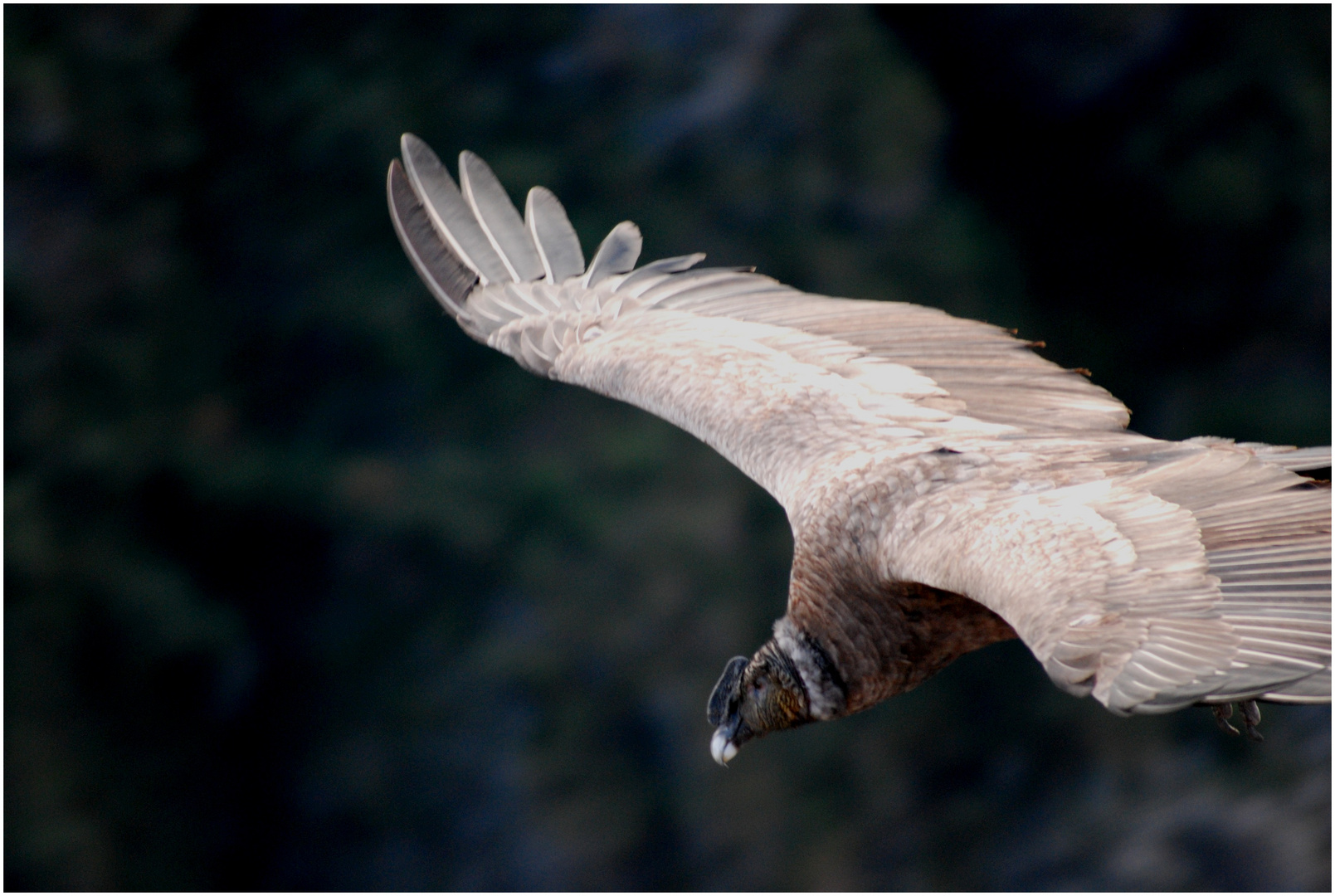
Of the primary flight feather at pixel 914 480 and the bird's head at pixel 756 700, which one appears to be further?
the bird's head at pixel 756 700

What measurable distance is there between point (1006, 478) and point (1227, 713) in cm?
67

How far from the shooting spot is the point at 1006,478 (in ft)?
9.80

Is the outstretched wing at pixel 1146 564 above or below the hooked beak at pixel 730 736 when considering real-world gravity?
above

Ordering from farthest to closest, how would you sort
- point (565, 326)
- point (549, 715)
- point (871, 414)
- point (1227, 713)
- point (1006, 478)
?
point (549, 715) → point (565, 326) → point (871, 414) → point (1006, 478) → point (1227, 713)

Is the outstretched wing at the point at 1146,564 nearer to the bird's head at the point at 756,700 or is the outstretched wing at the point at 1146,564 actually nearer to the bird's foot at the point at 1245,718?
→ the bird's foot at the point at 1245,718

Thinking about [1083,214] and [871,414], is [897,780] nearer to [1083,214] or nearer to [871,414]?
[1083,214]

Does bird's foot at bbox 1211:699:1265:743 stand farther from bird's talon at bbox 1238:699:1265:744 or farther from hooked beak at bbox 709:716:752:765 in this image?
hooked beak at bbox 709:716:752:765

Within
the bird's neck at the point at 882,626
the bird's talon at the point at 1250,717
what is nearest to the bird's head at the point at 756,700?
the bird's neck at the point at 882,626

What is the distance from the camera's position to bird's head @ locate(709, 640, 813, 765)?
3.30 m

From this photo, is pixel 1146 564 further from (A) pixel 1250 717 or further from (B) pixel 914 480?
(B) pixel 914 480

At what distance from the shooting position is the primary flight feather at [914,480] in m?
2.26

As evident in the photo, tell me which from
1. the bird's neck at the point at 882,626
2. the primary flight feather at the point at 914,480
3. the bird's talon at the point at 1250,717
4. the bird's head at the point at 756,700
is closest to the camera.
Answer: the primary flight feather at the point at 914,480

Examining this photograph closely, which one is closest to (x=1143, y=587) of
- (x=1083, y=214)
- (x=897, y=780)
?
(x=897, y=780)

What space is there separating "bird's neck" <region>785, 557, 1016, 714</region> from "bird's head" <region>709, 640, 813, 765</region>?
0.11m
